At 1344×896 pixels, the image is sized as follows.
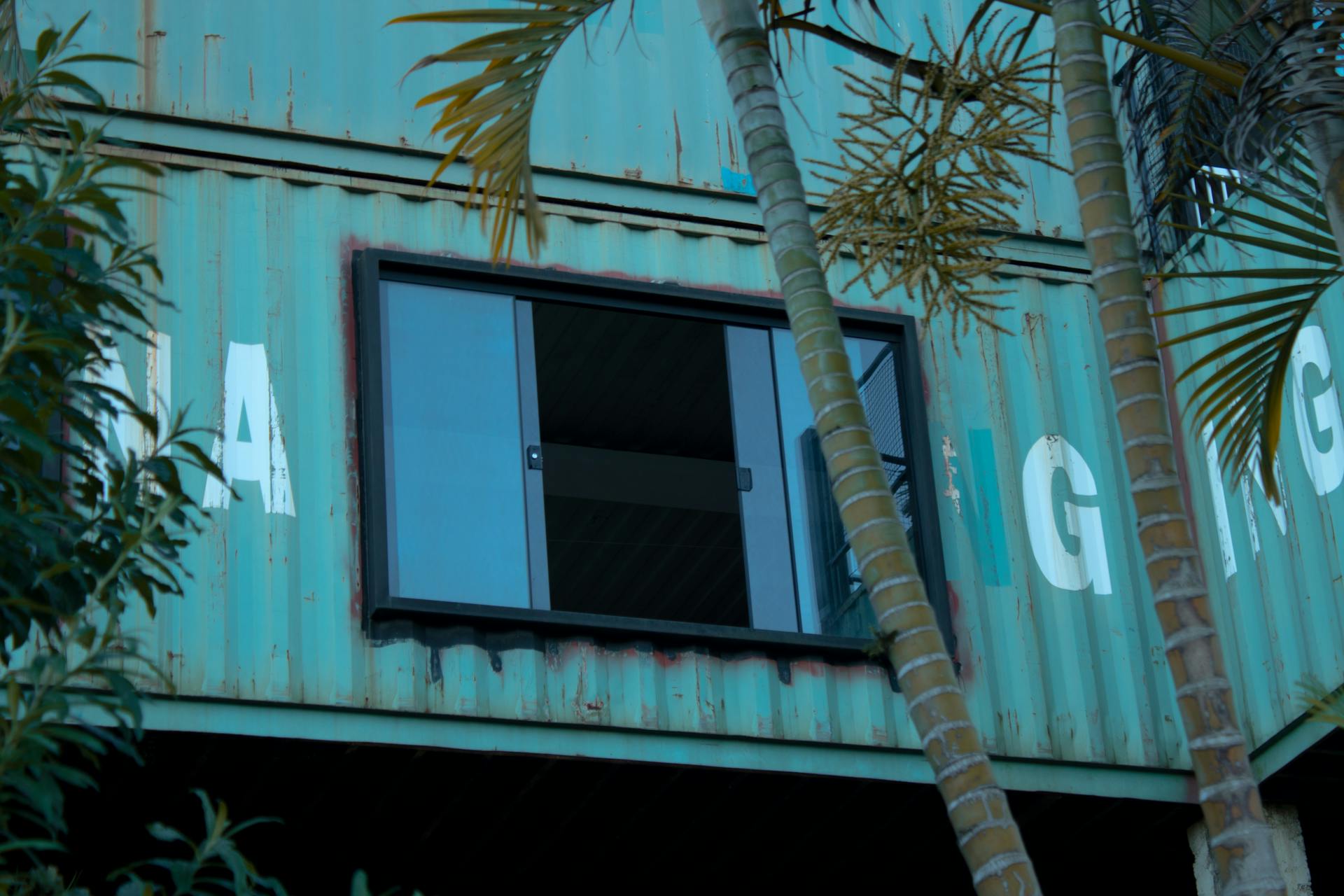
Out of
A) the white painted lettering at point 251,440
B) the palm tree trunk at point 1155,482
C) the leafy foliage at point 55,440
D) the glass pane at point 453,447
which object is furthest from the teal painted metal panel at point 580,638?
the palm tree trunk at point 1155,482

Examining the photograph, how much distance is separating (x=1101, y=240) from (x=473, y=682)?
4.47 metres

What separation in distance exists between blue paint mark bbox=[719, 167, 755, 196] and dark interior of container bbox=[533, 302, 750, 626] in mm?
771

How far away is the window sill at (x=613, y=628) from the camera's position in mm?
8953

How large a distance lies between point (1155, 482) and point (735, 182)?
597cm

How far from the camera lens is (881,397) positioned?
34.7ft

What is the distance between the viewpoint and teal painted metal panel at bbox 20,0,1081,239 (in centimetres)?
990

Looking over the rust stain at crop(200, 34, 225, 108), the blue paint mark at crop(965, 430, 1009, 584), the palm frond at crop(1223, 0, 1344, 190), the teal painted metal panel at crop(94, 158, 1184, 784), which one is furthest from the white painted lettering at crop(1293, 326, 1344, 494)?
the rust stain at crop(200, 34, 225, 108)

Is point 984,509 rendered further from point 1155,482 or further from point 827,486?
point 1155,482

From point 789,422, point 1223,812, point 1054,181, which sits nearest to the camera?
point 1223,812

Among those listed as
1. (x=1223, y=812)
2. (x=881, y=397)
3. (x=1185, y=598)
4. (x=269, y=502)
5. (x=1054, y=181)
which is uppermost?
(x=1054, y=181)

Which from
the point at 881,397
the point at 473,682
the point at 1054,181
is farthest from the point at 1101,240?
the point at 1054,181

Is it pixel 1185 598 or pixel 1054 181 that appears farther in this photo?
pixel 1054 181

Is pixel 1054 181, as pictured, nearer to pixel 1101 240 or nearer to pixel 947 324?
pixel 947 324

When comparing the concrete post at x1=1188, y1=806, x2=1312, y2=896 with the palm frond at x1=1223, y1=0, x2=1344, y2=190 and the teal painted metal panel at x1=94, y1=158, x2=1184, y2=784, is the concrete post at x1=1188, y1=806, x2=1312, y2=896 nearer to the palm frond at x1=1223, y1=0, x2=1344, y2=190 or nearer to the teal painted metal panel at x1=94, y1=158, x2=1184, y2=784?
the teal painted metal panel at x1=94, y1=158, x2=1184, y2=784
